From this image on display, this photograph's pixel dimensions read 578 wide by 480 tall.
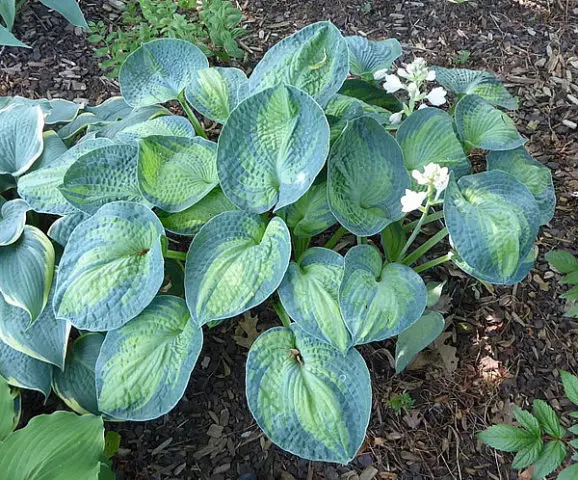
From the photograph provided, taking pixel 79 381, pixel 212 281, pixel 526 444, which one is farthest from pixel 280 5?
pixel 526 444

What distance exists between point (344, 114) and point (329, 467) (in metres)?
0.89

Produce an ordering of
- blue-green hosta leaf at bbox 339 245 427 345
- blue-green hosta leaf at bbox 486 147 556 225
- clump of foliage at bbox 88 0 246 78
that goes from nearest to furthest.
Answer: blue-green hosta leaf at bbox 339 245 427 345 < blue-green hosta leaf at bbox 486 147 556 225 < clump of foliage at bbox 88 0 246 78

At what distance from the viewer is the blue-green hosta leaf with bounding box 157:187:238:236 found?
1456 mm

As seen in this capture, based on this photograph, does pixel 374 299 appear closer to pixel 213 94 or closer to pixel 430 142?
pixel 430 142

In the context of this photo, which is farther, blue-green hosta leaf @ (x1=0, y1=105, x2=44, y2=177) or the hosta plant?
blue-green hosta leaf @ (x1=0, y1=105, x2=44, y2=177)

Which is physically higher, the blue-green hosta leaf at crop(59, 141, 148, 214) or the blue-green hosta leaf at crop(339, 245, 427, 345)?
the blue-green hosta leaf at crop(59, 141, 148, 214)

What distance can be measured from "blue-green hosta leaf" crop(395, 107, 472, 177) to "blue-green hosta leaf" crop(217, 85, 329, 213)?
0.30 m

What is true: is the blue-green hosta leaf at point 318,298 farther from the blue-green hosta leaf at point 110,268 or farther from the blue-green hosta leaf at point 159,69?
the blue-green hosta leaf at point 159,69

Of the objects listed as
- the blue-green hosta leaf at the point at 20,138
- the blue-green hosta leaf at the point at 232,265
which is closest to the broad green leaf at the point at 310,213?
the blue-green hosta leaf at the point at 232,265

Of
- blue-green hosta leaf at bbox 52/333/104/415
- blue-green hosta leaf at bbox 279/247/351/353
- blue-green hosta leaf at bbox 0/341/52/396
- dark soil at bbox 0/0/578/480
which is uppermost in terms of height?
blue-green hosta leaf at bbox 279/247/351/353

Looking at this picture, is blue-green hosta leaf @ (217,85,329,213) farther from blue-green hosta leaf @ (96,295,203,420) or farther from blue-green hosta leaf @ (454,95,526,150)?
blue-green hosta leaf @ (454,95,526,150)

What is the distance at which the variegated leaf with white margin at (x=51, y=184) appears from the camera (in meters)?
1.48

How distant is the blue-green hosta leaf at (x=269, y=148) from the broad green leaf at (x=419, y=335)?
0.46m

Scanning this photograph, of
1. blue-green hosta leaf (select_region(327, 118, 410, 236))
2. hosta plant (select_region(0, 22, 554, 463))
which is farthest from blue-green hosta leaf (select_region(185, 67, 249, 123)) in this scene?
blue-green hosta leaf (select_region(327, 118, 410, 236))
